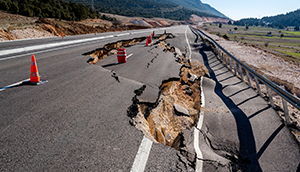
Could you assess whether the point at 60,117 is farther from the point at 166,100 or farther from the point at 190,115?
the point at 190,115

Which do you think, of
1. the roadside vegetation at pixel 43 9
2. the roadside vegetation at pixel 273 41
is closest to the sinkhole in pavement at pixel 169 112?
the roadside vegetation at pixel 43 9

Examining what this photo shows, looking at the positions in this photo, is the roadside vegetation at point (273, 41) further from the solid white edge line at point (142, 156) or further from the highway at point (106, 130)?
the solid white edge line at point (142, 156)

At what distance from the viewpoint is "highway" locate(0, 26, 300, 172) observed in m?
2.52

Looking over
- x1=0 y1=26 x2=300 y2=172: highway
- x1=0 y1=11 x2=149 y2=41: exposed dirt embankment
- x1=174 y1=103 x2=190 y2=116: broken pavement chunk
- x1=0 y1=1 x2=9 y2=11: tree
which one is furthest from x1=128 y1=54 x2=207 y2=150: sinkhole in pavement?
x1=0 y1=1 x2=9 y2=11: tree

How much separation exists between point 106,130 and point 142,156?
0.92 m

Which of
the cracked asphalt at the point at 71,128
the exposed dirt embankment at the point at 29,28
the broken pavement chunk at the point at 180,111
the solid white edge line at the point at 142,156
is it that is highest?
the exposed dirt embankment at the point at 29,28

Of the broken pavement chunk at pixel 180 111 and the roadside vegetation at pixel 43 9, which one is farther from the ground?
the roadside vegetation at pixel 43 9

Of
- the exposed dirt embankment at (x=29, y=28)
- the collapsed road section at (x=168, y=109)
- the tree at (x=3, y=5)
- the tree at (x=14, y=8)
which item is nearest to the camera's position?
the collapsed road section at (x=168, y=109)

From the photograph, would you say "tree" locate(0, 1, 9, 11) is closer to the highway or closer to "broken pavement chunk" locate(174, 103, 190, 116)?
the highway

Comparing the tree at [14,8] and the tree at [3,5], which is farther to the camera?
the tree at [14,8]

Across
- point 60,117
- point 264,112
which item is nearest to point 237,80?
point 264,112

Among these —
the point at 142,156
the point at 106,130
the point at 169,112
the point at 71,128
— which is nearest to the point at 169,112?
the point at 169,112

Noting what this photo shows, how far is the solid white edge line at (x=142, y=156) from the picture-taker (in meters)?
2.44

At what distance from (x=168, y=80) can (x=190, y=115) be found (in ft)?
7.21
